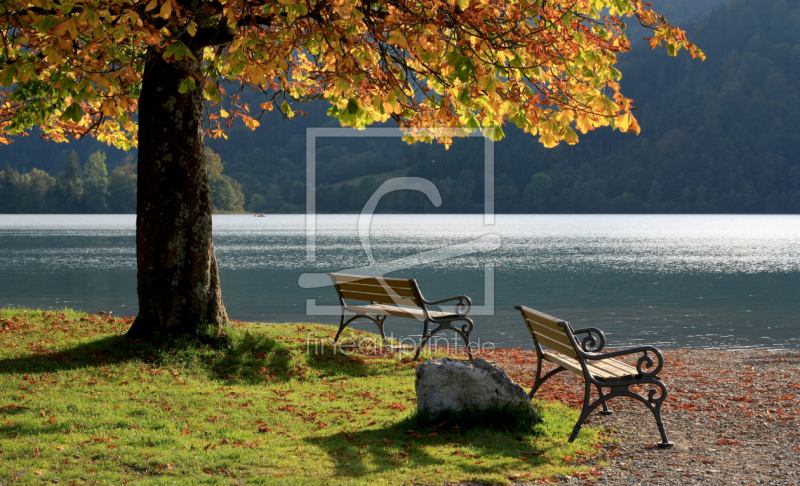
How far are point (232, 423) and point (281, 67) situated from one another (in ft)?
12.0

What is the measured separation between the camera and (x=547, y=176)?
181375 mm

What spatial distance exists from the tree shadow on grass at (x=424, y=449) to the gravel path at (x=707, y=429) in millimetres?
583

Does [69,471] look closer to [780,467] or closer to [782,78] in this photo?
[780,467]

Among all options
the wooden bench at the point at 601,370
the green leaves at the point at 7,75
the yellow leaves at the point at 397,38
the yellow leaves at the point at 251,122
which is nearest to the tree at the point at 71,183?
the yellow leaves at the point at 251,122

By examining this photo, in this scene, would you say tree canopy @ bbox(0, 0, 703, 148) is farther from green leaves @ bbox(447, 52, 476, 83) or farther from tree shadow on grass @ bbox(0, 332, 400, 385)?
tree shadow on grass @ bbox(0, 332, 400, 385)

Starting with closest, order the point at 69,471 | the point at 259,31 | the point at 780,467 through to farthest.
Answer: the point at 69,471 < the point at 780,467 < the point at 259,31

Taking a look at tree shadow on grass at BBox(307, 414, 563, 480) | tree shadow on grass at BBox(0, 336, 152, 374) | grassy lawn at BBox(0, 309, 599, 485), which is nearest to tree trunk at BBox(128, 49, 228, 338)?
tree shadow on grass at BBox(0, 336, 152, 374)

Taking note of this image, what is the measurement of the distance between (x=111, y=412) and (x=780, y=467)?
20.4ft

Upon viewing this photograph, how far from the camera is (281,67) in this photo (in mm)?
7199

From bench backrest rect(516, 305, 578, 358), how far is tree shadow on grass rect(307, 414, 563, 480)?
0.90m

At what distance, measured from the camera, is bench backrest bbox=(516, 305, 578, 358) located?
6777 millimetres

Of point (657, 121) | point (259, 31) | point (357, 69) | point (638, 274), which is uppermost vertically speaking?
point (657, 121)

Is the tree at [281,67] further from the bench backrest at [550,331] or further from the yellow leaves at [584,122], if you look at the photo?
the bench backrest at [550,331]

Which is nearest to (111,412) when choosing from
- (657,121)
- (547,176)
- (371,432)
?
(371,432)
